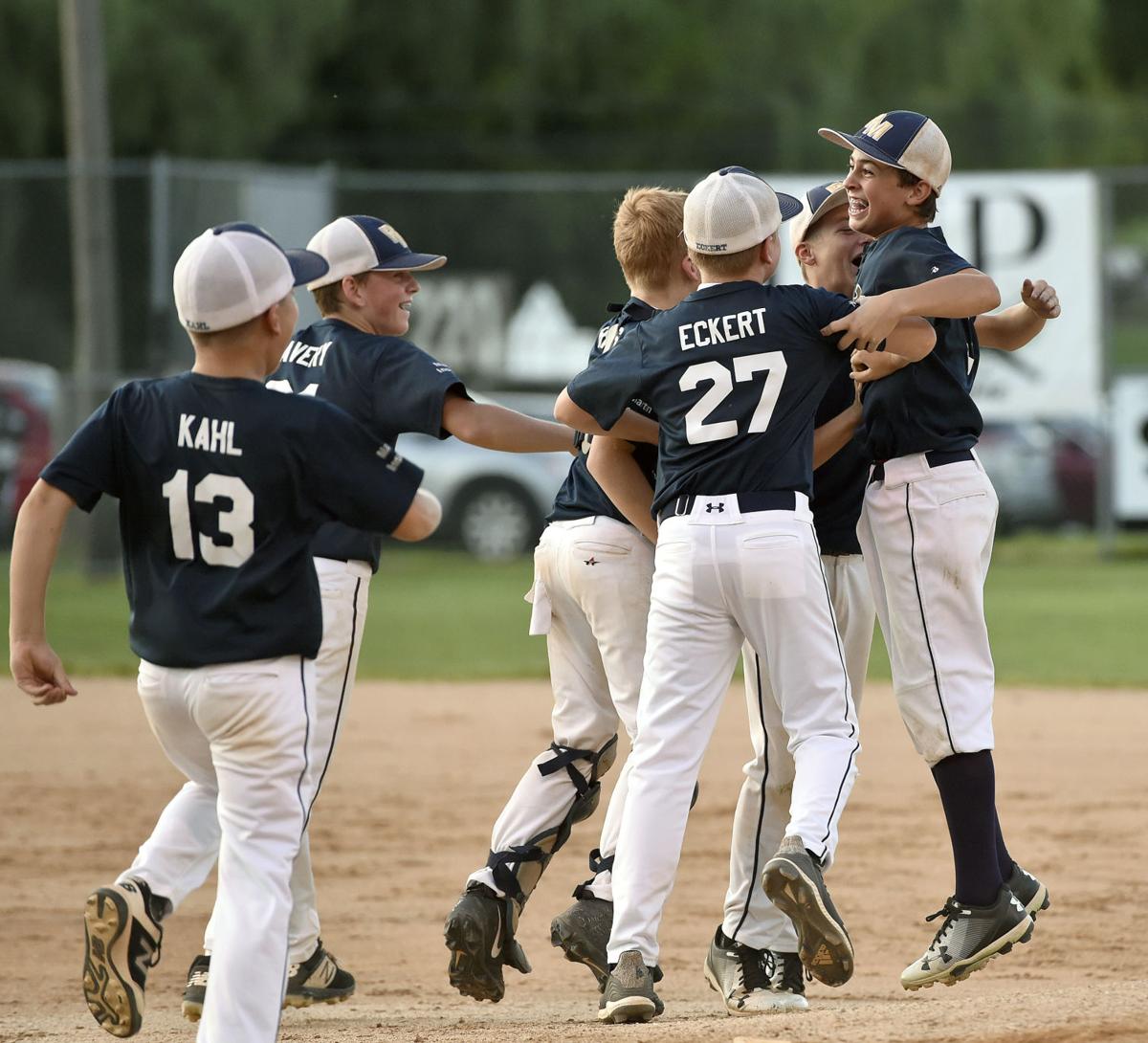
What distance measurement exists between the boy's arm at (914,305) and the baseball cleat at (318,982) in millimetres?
2161

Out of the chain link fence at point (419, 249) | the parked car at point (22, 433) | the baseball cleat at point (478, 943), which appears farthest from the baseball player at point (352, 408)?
the parked car at point (22, 433)

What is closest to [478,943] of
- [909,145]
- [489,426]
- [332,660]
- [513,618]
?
[332,660]

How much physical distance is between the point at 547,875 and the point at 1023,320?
2841mm

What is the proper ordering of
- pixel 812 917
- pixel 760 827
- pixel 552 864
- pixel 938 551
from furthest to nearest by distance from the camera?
pixel 552 864, pixel 760 827, pixel 938 551, pixel 812 917

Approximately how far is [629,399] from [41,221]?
14128 millimetres

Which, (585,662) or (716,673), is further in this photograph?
(585,662)

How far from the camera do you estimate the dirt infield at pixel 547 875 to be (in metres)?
4.17

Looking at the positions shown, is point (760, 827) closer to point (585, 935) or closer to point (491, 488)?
point (585, 935)

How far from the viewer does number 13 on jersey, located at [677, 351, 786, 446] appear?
406cm

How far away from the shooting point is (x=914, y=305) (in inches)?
159

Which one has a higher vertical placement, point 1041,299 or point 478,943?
point 1041,299

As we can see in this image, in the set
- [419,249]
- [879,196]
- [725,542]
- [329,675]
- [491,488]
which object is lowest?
[329,675]

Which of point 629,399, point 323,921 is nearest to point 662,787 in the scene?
point 629,399

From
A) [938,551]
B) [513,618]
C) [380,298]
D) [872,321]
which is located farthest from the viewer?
[513,618]
